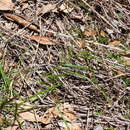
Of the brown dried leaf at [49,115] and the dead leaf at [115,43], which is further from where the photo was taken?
the dead leaf at [115,43]

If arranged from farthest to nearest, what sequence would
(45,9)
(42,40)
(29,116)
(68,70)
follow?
(45,9), (42,40), (68,70), (29,116)

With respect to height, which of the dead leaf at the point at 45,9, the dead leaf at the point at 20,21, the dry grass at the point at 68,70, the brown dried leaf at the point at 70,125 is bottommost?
the brown dried leaf at the point at 70,125

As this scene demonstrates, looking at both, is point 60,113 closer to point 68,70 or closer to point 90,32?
point 68,70

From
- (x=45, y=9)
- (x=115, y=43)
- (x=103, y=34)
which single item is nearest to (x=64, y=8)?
(x=45, y=9)

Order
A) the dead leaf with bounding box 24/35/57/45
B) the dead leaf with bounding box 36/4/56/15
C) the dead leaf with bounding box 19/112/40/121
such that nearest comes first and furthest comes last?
1. the dead leaf with bounding box 19/112/40/121
2. the dead leaf with bounding box 24/35/57/45
3. the dead leaf with bounding box 36/4/56/15

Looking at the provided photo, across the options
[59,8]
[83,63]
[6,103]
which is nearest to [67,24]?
[59,8]

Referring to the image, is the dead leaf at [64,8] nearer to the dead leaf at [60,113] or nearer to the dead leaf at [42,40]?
the dead leaf at [42,40]

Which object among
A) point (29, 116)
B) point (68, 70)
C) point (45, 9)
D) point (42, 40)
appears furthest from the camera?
point (45, 9)

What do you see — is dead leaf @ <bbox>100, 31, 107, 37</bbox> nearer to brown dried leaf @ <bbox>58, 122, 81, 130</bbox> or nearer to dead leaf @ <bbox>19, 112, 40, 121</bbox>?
brown dried leaf @ <bbox>58, 122, 81, 130</bbox>

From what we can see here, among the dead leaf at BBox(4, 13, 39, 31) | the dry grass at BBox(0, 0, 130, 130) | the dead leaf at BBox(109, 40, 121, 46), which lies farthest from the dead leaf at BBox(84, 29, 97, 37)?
the dead leaf at BBox(4, 13, 39, 31)

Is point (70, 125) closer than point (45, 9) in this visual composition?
Yes

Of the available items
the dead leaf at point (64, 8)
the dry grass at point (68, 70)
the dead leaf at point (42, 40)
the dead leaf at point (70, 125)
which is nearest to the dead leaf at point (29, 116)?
the dry grass at point (68, 70)

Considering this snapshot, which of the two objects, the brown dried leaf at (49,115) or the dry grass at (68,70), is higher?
the dry grass at (68,70)

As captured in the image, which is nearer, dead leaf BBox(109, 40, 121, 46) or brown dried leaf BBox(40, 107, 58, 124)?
brown dried leaf BBox(40, 107, 58, 124)
